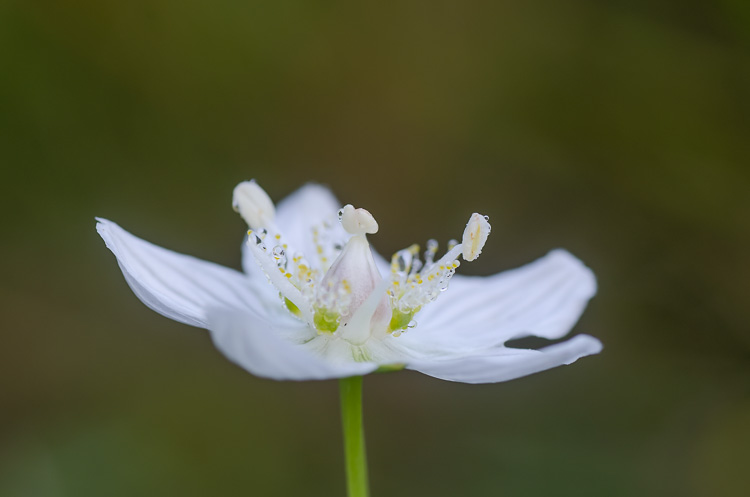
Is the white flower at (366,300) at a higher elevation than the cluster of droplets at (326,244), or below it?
below

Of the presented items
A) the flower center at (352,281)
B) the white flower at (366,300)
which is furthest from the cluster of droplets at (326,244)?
the flower center at (352,281)

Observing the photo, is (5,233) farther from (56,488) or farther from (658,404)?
(658,404)

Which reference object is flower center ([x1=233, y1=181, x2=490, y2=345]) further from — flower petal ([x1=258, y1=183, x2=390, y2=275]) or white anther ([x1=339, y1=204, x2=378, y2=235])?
flower petal ([x1=258, y1=183, x2=390, y2=275])

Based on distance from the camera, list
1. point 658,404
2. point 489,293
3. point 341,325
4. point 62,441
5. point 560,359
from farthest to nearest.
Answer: point 658,404 < point 62,441 < point 489,293 < point 341,325 < point 560,359

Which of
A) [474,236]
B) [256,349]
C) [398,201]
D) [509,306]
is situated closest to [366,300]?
[474,236]

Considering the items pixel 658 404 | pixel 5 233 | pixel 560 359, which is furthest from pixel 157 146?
pixel 560 359

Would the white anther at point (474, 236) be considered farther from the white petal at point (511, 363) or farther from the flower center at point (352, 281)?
the white petal at point (511, 363)

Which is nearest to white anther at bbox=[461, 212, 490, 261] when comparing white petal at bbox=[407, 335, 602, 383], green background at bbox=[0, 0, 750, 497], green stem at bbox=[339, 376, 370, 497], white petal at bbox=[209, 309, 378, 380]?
white petal at bbox=[407, 335, 602, 383]
